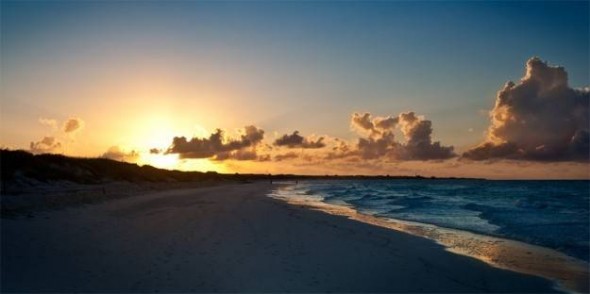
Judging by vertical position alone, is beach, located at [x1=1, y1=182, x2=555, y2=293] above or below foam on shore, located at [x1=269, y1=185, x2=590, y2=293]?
above

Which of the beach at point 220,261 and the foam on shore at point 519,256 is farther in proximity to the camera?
the foam on shore at point 519,256

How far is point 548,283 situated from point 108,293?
11653 millimetres

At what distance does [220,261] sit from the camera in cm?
1346

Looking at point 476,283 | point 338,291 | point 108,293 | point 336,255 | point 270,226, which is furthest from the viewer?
point 270,226

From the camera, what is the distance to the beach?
11195 mm

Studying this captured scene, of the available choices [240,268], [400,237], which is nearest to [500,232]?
[400,237]

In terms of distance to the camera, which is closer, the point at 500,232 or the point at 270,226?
the point at 270,226

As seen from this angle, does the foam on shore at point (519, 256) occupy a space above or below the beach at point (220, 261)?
below

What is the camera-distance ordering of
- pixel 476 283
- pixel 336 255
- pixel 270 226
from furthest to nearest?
pixel 270 226
pixel 336 255
pixel 476 283

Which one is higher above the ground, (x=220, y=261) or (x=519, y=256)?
(x=220, y=261)

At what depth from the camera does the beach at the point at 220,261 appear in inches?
441

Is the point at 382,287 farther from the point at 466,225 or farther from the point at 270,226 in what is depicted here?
the point at 466,225

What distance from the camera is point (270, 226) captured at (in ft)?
74.3

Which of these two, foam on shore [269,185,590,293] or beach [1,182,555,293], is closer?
beach [1,182,555,293]
